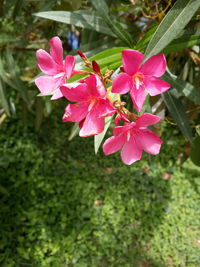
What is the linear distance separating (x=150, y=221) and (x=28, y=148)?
1227 millimetres

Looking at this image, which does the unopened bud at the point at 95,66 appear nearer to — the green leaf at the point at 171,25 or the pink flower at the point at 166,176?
the green leaf at the point at 171,25

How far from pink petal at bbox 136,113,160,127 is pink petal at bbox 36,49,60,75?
0.23 m

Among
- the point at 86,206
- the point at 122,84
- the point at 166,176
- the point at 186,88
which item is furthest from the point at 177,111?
the point at 166,176

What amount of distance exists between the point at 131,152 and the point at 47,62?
294mm

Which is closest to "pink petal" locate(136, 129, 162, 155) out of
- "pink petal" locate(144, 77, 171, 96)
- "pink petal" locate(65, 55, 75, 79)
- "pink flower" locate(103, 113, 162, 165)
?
"pink flower" locate(103, 113, 162, 165)

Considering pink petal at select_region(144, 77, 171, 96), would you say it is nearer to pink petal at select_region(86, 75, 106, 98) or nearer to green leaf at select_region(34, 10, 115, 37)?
pink petal at select_region(86, 75, 106, 98)

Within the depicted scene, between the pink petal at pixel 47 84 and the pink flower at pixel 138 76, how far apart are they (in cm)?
16

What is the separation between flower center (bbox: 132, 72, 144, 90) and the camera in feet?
2.12

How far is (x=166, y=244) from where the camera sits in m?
2.40

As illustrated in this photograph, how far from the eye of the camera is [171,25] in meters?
0.67

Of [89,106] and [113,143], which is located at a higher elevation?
[89,106]

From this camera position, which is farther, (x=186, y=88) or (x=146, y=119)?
(x=186, y=88)

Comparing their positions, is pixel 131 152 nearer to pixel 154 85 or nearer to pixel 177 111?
pixel 154 85

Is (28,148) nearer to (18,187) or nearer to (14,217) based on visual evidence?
(18,187)
